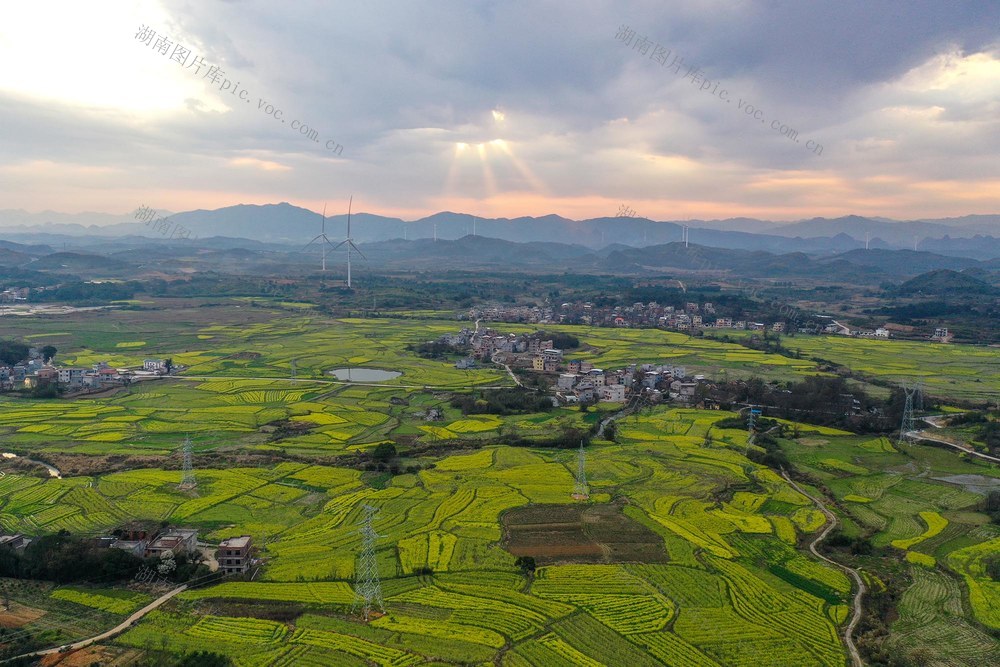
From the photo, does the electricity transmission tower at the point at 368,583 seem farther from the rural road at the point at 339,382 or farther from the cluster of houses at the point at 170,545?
the rural road at the point at 339,382

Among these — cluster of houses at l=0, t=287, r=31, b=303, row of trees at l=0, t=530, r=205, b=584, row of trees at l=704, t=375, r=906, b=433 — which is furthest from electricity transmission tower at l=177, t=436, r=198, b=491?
cluster of houses at l=0, t=287, r=31, b=303

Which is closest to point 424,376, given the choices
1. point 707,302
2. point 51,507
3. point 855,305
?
point 51,507

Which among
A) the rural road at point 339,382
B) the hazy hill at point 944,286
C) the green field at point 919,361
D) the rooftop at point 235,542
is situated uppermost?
the hazy hill at point 944,286

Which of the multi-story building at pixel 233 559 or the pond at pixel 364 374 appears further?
the pond at pixel 364 374

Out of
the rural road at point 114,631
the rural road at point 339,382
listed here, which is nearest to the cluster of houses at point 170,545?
the rural road at point 114,631

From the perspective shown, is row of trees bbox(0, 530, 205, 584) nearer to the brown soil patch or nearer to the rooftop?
the rooftop
